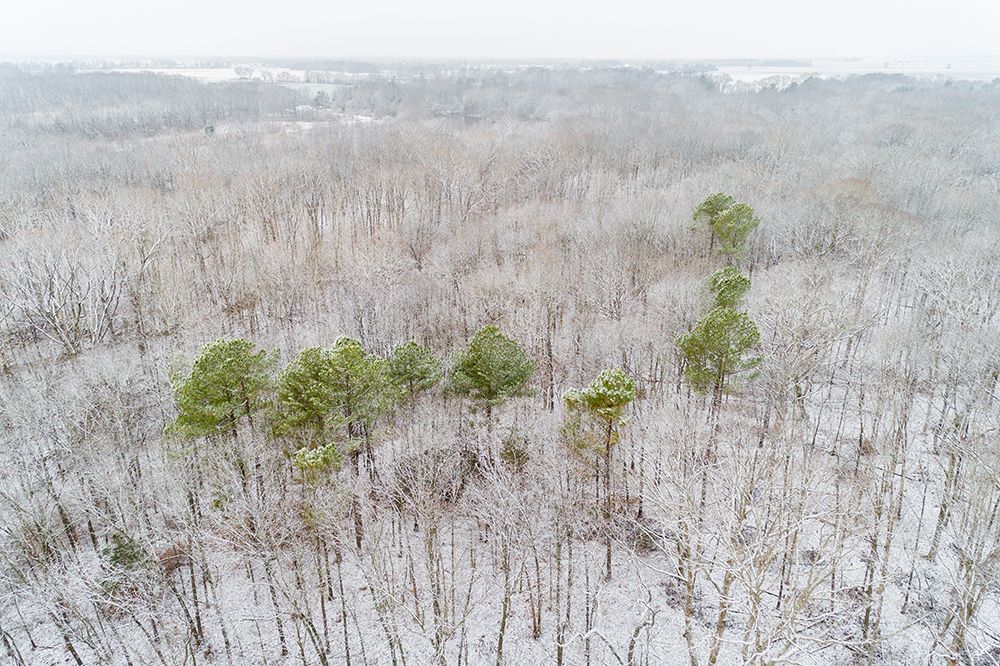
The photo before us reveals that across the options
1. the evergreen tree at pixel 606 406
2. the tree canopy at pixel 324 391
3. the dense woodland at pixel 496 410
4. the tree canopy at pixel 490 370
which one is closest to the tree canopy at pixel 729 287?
the dense woodland at pixel 496 410

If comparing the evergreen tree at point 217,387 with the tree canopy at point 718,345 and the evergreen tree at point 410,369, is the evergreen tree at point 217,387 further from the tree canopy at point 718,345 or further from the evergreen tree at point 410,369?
the tree canopy at point 718,345

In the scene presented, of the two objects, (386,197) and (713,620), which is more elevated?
(386,197)

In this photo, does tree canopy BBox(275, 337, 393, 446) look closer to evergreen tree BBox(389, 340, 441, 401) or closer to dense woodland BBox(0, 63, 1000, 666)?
dense woodland BBox(0, 63, 1000, 666)

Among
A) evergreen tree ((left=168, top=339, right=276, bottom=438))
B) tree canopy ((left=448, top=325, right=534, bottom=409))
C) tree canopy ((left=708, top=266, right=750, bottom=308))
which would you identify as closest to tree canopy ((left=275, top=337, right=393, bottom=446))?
evergreen tree ((left=168, top=339, right=276, bottom=438))

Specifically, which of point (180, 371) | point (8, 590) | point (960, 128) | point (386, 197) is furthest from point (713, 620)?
point (960, 128)

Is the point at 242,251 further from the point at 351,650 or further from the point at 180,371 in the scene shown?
the point at 351,650

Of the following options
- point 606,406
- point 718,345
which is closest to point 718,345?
point 718,345

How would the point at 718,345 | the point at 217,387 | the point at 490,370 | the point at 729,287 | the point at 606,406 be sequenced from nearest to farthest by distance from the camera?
the point at 606,406 → the point at 217,387 → the point at 490,370 → the point at 718,345 → the point at 729,287

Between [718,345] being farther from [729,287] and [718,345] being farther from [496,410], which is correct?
[496,410]

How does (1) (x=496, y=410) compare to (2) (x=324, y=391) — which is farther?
(1) (x=496, y=410)
